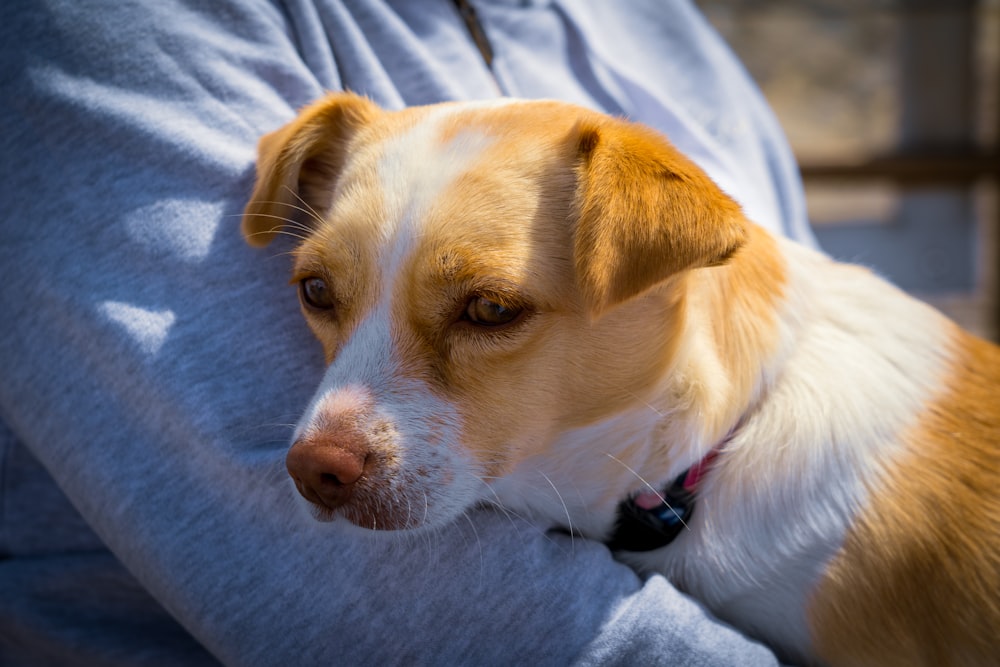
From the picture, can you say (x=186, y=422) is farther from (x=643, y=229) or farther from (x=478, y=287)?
(x=643, y=229)

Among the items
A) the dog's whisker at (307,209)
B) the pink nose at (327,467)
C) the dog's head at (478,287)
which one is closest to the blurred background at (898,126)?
the dog's head at (478,287)

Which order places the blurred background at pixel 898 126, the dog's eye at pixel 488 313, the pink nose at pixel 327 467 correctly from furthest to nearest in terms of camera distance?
the blurred background at pixel 898 126 < the dog's eye at pixel 488 313 < the pink nose at pixel 327 467

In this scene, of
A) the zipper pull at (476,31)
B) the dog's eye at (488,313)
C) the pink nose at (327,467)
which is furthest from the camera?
the zipper pull at (476,31)

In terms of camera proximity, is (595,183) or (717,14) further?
(717,14)

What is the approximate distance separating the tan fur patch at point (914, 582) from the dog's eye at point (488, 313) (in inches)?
26.2

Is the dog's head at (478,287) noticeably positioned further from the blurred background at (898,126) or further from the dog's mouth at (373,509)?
the blurred background at (898,126)

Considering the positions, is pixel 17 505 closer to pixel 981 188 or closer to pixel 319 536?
pixel 319 536

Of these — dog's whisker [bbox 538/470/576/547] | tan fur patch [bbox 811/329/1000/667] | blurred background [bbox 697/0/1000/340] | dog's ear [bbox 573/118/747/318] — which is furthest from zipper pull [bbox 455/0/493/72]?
blurred background [bbox 697/0/1000/340]

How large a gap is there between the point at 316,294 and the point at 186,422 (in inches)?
11.3

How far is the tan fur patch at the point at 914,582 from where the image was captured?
1201 mm

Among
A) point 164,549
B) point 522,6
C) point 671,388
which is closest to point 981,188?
point 522,6

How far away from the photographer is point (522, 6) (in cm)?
176

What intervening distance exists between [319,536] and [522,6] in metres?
1.30

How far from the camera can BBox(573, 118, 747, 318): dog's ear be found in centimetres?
107
